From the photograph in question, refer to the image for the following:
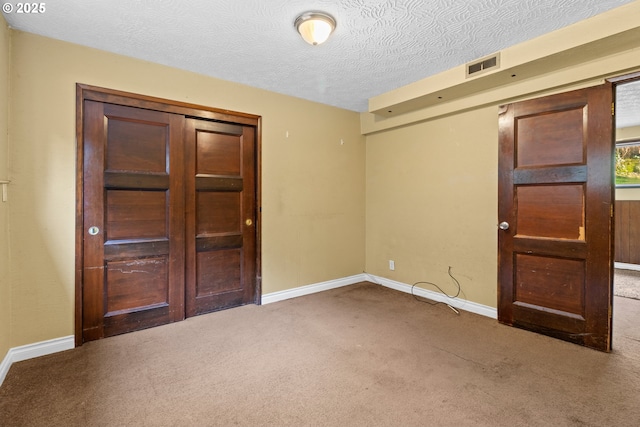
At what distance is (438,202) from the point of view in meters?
3.74

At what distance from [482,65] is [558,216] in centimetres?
152

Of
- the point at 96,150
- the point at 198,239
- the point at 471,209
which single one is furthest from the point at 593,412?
the point at 96,150

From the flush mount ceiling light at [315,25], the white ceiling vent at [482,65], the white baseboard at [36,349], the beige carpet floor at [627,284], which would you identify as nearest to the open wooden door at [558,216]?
the white ceiling vent at [482,65]

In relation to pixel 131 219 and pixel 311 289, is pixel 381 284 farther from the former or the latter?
pixel 131 219

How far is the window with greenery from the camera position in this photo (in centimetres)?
564

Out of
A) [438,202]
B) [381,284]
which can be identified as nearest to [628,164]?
[438,202]

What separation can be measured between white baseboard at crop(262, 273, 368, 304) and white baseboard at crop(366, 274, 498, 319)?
0.25 m

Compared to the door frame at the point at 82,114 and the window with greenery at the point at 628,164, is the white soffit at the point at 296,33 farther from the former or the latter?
the window with greenery at the point at 628,164

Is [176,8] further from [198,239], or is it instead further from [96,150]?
[198,239]

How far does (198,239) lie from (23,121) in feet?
5.40

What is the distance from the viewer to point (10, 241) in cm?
235

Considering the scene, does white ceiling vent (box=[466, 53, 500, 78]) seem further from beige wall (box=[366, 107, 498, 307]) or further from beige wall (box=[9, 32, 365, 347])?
beige wall (box=[9, 32, 365, 347])

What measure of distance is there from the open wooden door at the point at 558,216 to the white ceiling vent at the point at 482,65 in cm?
43

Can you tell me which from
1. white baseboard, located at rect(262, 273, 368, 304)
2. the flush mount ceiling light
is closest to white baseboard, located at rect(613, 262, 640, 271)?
white baseboard, located at rect(262, 273, 368, 304)
